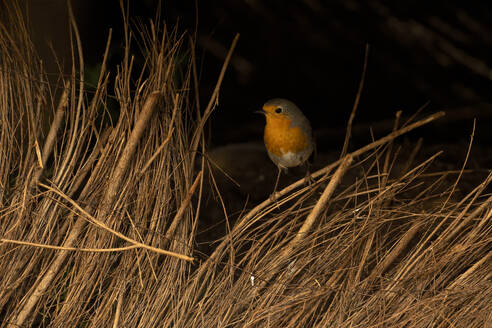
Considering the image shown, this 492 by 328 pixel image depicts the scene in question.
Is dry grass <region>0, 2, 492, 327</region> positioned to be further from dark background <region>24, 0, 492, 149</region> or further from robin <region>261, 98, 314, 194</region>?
dark background <region>24, 0, 492, 149</region>

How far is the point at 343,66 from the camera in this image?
99.5 inches

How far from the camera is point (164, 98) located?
3.81 ft

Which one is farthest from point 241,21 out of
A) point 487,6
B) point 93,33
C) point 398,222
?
point 398,222

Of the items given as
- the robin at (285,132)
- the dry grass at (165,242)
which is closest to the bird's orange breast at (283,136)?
the robin at (285,132)

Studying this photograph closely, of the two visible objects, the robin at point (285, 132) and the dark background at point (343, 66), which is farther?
the dark background at point (343, 66)

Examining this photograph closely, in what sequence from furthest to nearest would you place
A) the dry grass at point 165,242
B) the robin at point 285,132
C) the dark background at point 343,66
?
the dark background at point 343,66 → the robin at point 285,132 → the dry grass at point 165,242

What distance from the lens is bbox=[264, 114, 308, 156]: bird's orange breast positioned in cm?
145

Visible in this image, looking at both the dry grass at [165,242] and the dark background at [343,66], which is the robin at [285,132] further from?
the dark background at [343,66]

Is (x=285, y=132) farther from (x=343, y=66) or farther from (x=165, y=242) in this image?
(x=343, y=66)

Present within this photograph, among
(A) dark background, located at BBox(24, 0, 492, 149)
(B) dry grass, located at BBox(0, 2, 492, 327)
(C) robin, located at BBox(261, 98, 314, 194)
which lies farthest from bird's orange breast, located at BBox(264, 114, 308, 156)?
(A) dark background, located at BBox(24, 0, 492, 149)

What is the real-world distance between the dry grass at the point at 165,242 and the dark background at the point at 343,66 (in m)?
1.16

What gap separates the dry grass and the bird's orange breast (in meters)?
0.26

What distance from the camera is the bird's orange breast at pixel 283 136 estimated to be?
145cm

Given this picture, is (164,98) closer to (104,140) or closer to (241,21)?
(104,140)
